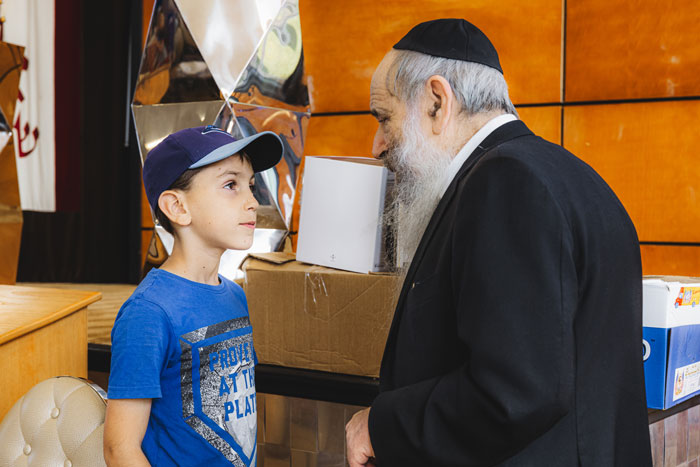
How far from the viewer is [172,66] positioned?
8.11 ft

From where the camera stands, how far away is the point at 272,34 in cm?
254

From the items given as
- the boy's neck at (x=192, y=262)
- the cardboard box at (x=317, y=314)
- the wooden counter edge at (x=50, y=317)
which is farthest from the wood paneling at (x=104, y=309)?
the boy's neck at (x=192, y=262)

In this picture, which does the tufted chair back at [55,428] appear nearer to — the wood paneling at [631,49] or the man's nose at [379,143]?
the man's nose at [379,143]

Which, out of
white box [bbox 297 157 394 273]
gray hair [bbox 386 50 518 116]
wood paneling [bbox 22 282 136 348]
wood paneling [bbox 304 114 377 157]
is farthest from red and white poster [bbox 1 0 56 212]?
gray hair [bbox 386 50 518 116]

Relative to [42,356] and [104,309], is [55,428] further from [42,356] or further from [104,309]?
[104,309]

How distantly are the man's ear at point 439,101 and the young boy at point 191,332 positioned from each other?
0.39 meters

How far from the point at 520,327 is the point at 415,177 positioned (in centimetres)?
38

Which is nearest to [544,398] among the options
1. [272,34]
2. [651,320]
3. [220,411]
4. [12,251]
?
[220,411]

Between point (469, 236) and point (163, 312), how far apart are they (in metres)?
0.57

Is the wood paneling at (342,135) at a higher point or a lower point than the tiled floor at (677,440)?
higher

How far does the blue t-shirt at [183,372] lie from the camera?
3.18ft

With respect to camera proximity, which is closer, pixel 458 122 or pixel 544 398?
pixel 544 398

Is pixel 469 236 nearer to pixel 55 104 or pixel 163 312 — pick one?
pixel 163 312

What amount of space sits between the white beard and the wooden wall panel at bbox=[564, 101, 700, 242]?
73.2 inches
